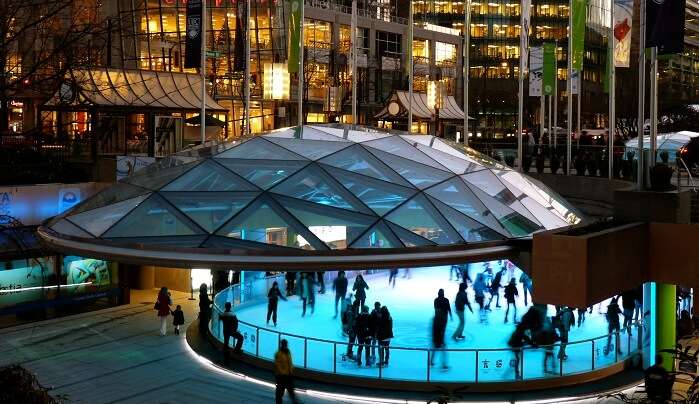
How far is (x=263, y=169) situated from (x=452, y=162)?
208 inches

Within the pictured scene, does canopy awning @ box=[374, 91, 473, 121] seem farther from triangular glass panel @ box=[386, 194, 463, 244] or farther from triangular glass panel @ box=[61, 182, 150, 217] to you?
triangular glass panel @ box=[386, 194, 463, 244]

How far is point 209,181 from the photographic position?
65.4 feet

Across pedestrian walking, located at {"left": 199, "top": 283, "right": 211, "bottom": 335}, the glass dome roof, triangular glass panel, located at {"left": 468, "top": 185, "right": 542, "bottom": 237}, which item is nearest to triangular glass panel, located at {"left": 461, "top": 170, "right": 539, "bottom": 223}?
the glass dome roof

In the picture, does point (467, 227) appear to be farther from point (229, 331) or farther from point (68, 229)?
point (68, 229)

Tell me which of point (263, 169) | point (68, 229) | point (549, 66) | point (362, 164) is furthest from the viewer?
point (549, 66)

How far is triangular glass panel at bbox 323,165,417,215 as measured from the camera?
61.1ft

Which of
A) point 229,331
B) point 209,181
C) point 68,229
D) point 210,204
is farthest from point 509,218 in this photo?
point 68,229

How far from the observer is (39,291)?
26578 mm

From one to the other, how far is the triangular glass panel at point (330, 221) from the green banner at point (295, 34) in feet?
54.9

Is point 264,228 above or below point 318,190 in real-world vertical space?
below

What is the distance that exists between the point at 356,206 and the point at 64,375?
8257 mm

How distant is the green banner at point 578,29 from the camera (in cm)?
3272

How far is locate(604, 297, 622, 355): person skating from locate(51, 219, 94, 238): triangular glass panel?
12467 mm

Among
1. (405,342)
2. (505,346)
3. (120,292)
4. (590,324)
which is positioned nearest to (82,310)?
(120,292)
